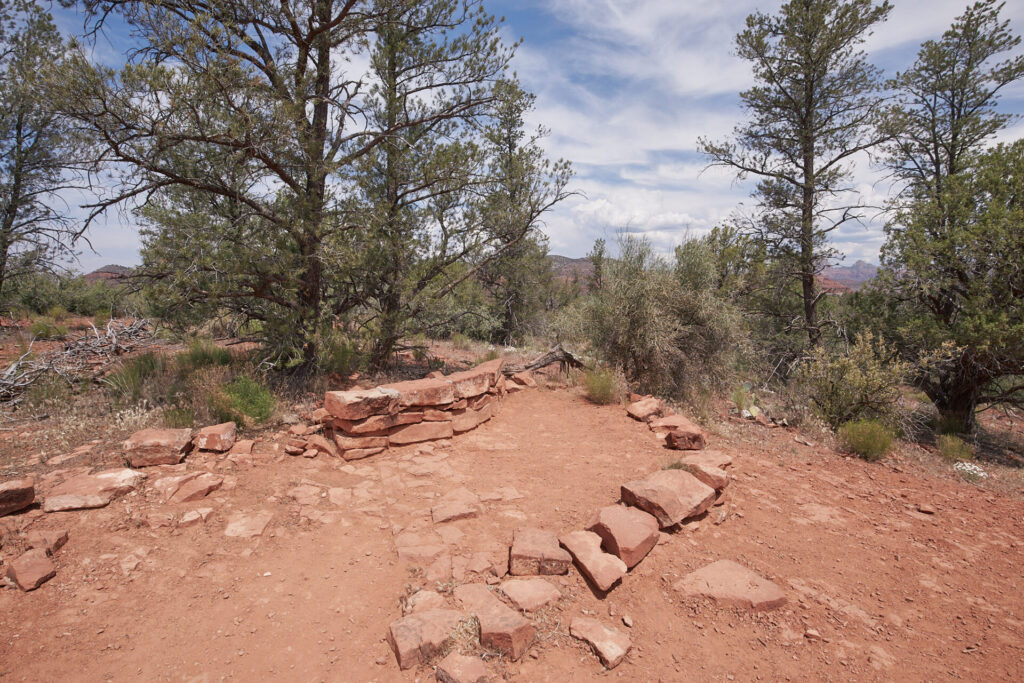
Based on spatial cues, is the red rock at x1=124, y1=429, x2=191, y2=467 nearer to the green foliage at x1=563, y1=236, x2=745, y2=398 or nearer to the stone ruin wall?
the stone ruin wall

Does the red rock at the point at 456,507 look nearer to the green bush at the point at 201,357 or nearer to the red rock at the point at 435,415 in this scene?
the red rock at the point at 435,415

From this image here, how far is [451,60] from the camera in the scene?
7.34 m

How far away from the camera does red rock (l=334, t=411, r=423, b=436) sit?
523 centimetres

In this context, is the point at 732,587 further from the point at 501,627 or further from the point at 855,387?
the point at 855,387

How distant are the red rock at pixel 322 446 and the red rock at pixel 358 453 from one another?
0.41 ft

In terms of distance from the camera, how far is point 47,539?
123 inches

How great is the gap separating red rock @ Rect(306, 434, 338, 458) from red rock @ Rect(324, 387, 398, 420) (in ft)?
1.04

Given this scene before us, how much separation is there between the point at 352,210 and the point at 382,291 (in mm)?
1508

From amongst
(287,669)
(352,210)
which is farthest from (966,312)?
(287,669)

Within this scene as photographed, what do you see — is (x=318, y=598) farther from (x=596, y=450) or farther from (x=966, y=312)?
(x=966, y=312)

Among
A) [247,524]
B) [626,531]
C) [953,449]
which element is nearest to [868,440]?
[953,449]

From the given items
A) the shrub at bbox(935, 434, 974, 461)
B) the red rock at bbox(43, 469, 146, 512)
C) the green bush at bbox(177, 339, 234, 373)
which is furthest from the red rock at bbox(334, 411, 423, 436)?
the shrub at bbox(935, 434, 974, 461)

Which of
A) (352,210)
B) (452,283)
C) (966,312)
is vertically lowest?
(966,312)

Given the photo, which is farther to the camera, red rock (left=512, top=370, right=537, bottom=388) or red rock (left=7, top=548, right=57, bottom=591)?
red rock (left=512, top=370, right=537, bottom=388)
